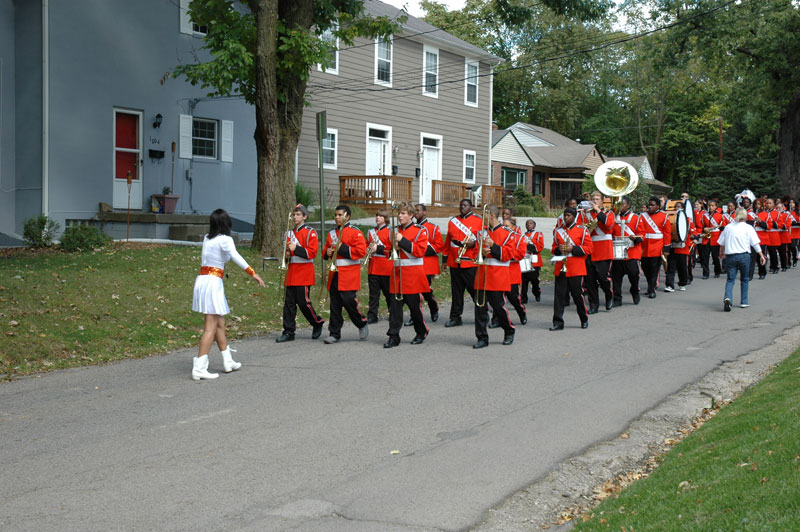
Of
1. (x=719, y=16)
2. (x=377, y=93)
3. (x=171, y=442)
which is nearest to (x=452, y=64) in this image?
(x=377, y=93)

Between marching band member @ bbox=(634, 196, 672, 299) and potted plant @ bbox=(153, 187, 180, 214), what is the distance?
1218cm

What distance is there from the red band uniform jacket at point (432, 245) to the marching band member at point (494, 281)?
0.95 meters

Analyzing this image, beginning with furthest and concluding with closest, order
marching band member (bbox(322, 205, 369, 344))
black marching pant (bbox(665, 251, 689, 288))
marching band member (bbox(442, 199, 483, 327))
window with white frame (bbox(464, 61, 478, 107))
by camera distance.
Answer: window with white frame (bbox(464, 61, 478, 107)) < black marching pant (bbox(665, 251, 689, 288)) < marching band member (bbox(322, 205, 369, 344)) < marching band member (bbox(442, 199, 483, 327))

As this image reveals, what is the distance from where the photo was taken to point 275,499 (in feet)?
17.6

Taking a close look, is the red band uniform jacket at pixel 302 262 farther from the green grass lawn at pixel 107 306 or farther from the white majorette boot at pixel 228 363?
the white majorette boot at pixel 228 363

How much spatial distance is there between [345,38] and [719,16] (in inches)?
803

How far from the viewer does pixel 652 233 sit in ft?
55.0

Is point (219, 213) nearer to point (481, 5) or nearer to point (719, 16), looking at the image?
point (719, 16)

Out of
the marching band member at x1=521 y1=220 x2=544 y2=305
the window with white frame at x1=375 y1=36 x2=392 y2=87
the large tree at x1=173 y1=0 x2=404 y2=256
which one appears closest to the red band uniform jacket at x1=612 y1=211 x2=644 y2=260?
the marching band member at x1=521 y1=220 x2=544 y2=305

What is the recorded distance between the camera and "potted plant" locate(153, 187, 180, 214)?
21.8m

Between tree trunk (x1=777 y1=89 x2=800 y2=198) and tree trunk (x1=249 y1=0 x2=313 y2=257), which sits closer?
tree trunk (x1=249 y1=0 x2=313 y2=257)

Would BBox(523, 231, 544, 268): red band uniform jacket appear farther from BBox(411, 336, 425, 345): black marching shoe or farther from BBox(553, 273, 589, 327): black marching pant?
BBox(411, 336, 425, 345): black marching shoe

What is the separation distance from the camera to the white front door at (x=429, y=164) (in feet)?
107

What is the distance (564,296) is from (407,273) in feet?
9.59
